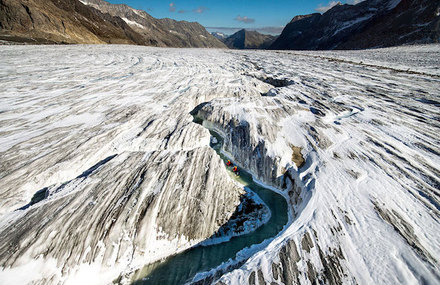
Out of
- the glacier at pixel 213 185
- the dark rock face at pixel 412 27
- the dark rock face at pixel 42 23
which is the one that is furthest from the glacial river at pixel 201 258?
the dark rock face at pixel 42 23

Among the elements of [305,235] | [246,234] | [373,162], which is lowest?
[246,234]

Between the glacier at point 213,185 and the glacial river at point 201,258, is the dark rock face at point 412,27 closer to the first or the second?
the glacier at point 213,185

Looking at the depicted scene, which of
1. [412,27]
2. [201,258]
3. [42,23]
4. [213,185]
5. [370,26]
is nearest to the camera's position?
[201,258]

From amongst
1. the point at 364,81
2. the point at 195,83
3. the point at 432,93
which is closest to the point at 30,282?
the point at 195,83

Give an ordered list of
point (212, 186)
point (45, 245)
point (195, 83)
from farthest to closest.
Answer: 1. point (195, 83)
2. point (212, 186)
3. point (45, 245)

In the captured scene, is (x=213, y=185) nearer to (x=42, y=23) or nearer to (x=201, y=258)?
(x=201, y=258)

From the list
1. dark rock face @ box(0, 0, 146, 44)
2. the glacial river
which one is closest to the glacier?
the glacial river

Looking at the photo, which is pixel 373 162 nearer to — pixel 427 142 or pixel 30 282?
pixel 427 142

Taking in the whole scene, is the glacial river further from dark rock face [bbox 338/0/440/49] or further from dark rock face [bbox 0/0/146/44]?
dark rock face [bbox 0/0/146/44]

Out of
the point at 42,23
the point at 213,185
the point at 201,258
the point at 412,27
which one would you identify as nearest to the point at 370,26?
the point at 412,27
